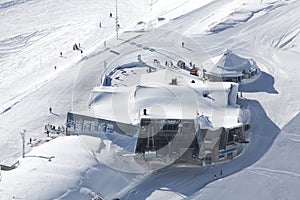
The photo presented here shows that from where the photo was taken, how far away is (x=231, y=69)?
2021 inches

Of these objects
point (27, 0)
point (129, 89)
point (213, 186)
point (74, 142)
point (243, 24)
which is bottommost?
point (213, 186)

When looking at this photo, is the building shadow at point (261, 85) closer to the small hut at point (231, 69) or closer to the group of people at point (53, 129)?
the small hut at point (231, 69)

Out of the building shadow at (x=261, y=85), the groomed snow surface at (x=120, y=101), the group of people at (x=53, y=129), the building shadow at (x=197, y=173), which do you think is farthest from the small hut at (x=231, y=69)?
the group of people at (x=53, y=129)

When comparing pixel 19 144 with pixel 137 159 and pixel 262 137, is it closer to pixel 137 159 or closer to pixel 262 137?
pixel 137 159

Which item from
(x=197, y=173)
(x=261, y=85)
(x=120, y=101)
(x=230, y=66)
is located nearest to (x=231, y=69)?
(x=230, y=66)

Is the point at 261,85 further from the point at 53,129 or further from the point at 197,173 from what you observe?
the point at 53,129

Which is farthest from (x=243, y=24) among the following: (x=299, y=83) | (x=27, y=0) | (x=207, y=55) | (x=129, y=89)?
(x=27, y=0)

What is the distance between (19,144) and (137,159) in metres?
9.81

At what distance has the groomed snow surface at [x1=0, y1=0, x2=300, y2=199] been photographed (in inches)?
1454

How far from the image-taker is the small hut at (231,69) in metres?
50.8

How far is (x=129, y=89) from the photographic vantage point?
47.2 m

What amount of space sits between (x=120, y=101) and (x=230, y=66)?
1209 cm

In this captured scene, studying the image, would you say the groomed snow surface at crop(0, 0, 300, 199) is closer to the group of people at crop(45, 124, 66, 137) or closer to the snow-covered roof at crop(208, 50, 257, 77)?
the group of people at crop(45, 124, 66, 137)

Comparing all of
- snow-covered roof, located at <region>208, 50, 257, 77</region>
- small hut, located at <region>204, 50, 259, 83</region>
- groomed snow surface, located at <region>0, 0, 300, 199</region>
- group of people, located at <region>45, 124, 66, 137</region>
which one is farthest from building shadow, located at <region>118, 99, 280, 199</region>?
group of people, located at <region>45, 124, 66, 137</region>
